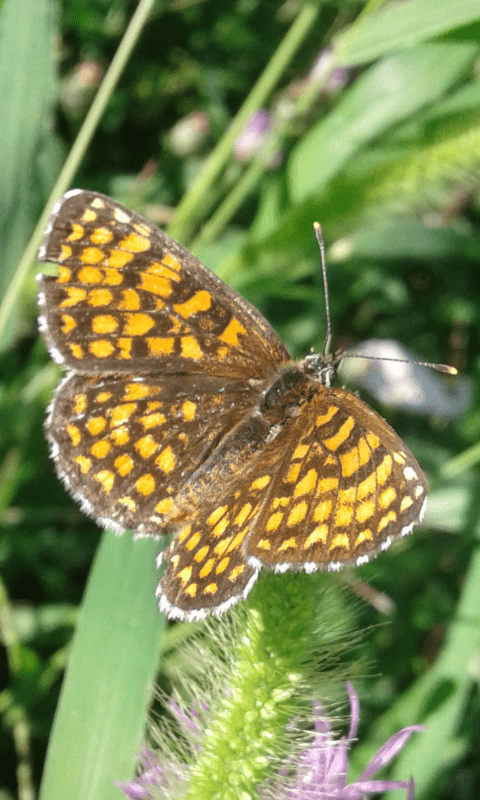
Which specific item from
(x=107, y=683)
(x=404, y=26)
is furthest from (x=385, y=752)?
(x=404, y=26)

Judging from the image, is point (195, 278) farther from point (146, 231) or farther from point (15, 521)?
point (15, 521)

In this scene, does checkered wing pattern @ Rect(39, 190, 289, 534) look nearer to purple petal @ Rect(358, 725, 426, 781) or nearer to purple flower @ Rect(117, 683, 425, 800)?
purple flower @ Rect(117, 683, 425, 800)

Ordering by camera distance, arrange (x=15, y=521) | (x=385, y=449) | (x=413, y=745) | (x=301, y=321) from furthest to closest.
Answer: (x=301, y=321) < (x=15, y=521) < (x=413, y=745) < (x=385, y=449)

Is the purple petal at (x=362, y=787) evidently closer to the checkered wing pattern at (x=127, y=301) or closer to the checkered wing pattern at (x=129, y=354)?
the checkered wing pattern at (x=129, y=354)

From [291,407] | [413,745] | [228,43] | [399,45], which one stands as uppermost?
[228,43]

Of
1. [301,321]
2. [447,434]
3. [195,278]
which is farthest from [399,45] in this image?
[447,434]

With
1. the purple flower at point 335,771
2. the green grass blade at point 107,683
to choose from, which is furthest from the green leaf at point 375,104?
the purple flower at point 335,771
